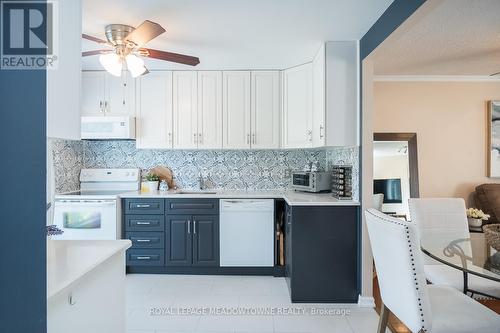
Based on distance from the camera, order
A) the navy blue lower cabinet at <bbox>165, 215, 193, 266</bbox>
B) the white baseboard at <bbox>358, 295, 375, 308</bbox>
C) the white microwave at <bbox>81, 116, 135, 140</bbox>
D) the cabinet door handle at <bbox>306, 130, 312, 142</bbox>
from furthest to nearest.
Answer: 1. the white microwave at <bbox>81, 116, 135, 140</bbox>
2. the navy blue lower cabinet at <bbox>165, 215, 193, 266</bbox>
3. the cabinet door handle at <bbox>306, 130, 312, 142</bbox>
4. the white baseboard at <bbox>358, 295, 375, 308</bbox>

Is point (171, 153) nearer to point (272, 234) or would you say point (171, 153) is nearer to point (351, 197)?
point (272, 234)

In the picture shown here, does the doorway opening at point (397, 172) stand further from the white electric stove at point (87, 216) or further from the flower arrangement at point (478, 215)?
the white electric stove at point (87, 216)

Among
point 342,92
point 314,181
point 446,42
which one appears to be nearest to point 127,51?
point 342,92

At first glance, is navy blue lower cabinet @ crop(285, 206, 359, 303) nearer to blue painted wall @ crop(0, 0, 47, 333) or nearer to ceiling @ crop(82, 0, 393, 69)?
ceiling @ crop(82, 0, 393, 69)

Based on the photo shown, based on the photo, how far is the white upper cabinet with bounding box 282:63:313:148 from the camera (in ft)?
11.0

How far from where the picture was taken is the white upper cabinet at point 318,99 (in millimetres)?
2900

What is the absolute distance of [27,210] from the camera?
2.67ft

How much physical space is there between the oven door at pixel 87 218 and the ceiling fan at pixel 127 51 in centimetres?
170

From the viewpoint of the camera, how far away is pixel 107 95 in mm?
3777

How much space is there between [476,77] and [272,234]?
127 inches

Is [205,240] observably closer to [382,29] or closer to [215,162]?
[215,162]

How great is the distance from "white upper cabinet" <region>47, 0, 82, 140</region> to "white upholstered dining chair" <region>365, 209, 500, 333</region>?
155 centimetres

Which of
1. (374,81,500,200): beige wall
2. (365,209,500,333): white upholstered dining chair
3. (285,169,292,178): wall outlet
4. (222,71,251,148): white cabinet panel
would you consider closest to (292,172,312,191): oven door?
(285,169,292,178): wall outlet

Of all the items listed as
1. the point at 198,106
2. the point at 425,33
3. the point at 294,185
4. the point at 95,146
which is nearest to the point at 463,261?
the point at 425,33
